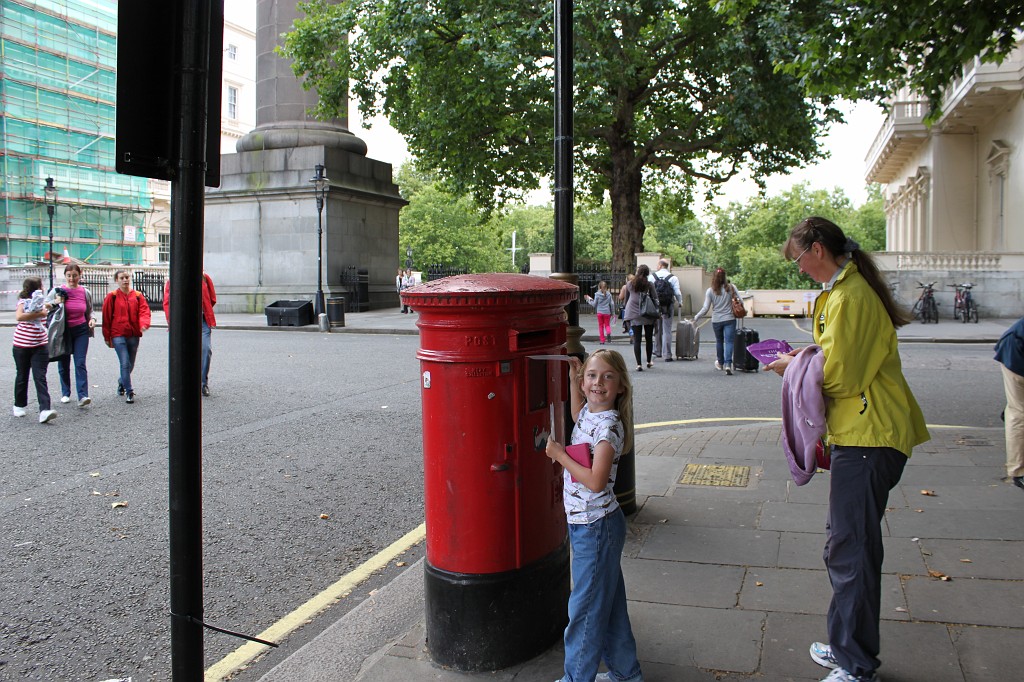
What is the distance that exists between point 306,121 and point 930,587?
88.3 feet

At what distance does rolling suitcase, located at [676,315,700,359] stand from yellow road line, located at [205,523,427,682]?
1055cm

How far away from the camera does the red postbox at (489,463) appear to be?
304 centimetres

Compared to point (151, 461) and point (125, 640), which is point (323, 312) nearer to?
point (151, 461)

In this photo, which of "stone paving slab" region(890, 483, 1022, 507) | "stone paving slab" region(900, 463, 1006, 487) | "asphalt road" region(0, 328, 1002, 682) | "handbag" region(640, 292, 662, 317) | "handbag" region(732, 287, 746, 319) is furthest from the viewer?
"handbag" region(640, 292, 662, 317)

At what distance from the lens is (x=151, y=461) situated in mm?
7090

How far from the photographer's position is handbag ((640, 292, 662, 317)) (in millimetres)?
13312

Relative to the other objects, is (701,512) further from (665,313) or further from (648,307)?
(665,313)

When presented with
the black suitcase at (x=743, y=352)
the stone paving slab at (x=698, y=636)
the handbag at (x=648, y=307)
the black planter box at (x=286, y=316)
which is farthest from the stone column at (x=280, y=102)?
the stone paving slab at (x=698, y=636)

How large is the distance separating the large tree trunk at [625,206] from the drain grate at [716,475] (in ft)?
70.7

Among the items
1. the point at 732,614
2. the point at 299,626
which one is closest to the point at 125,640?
the point at 299,626

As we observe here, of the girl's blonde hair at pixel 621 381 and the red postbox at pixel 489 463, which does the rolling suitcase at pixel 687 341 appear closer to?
the red postbox at pixel 489 463

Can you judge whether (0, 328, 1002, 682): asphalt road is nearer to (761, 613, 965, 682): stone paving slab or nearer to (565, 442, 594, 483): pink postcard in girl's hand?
(565, 442, 594, 483): pink postcard in girl's hand

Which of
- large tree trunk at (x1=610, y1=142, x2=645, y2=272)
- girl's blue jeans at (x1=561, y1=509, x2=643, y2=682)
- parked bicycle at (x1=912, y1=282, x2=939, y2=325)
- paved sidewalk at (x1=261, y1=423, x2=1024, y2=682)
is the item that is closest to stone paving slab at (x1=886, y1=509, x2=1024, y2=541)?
paved sidewalk at (x1=261, y1=423, x2=1024, y2=682)

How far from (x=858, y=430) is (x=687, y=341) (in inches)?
485
